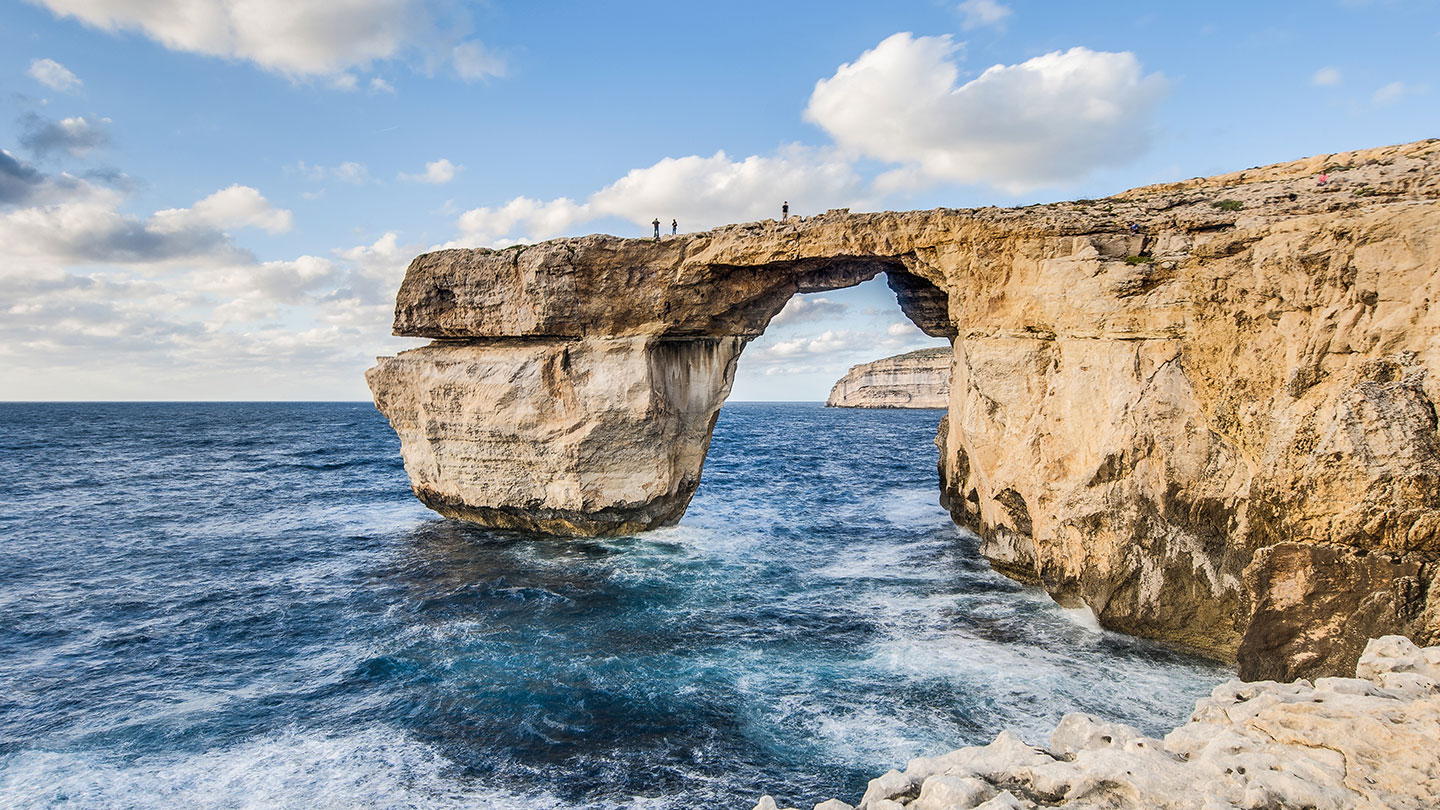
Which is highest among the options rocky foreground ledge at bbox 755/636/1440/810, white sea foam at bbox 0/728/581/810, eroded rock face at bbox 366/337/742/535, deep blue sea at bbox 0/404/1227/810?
eroded rock face at bbox 366/337/742/535

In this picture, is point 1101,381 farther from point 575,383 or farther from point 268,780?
point 268,780

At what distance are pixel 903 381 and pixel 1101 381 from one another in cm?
11564

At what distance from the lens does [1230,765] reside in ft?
19.2

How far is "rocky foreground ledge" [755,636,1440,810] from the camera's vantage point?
214 inches

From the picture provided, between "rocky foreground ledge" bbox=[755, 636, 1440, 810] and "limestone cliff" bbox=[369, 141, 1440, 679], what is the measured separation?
354cm

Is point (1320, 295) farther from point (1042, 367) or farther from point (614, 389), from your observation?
point (614, 389)

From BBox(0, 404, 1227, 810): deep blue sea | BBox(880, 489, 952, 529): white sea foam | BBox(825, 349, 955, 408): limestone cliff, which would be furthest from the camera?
BBox(825, 349, 955, 408): limestone cliff

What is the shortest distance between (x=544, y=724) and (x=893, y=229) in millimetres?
12664

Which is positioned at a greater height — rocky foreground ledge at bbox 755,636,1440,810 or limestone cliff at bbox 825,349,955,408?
limestone cliff at bbox 825,349,955,408

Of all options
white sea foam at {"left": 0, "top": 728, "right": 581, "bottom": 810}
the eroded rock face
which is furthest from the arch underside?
white sea foam at {"left": 0, "top": 728, "right": 581, "bottom": 810}

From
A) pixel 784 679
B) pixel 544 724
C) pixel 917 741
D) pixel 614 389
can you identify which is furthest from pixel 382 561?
pixel 917 741

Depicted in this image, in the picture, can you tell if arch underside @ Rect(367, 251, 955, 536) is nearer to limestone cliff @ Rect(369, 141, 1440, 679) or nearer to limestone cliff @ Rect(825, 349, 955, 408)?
limestone cliff @ Rect(369, 141, 1440, 679)

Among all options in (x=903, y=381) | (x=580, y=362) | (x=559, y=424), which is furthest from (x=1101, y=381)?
(x=903, y=381)

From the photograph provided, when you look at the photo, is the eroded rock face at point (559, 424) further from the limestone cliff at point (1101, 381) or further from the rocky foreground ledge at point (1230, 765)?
the rocky foreground ledge at point (1230, 765)
